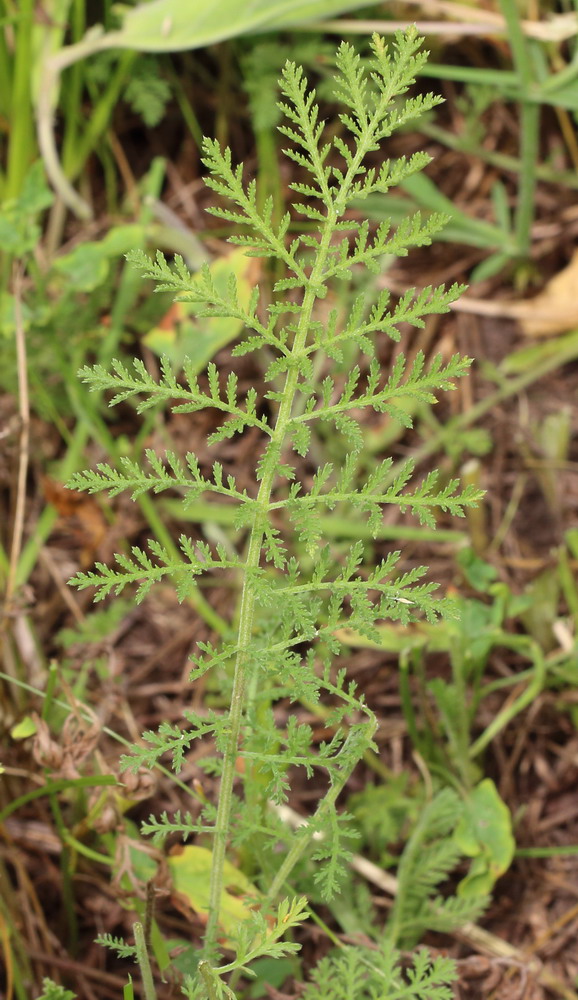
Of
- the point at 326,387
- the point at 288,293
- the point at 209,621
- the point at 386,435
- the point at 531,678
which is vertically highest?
the point at 326,387

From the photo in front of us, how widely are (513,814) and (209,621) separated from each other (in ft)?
2.40

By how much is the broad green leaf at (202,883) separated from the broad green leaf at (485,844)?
0.41 metres

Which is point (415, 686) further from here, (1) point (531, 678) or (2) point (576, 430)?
(2) point (576, 430)

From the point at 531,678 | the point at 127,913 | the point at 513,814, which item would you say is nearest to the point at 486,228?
the point at 531,678

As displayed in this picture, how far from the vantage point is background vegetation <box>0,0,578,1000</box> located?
1683 millimetres

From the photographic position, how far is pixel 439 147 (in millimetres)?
2590

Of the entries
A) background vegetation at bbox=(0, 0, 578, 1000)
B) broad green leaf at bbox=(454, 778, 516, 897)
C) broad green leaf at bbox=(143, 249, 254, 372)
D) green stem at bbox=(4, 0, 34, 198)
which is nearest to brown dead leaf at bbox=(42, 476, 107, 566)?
background vegetation at bbox=(0, 0, 578, 1000)

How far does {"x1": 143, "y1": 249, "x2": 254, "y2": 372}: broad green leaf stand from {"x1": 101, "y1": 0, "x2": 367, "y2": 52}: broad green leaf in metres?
0.48

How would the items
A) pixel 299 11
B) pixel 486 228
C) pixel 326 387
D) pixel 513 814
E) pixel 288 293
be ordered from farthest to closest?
pixel 288 293 < pixel 486 228 < pixel 299 11 < pixel 513 814 < pixel 326 387

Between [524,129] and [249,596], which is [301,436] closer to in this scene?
[249,596]

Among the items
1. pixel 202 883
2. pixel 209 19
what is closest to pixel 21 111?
pixel 209 19

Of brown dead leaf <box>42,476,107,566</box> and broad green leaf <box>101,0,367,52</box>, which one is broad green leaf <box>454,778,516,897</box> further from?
broad green leaf <box>101,0,367,52</box>

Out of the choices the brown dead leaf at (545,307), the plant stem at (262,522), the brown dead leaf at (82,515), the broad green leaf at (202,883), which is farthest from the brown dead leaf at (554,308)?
the broad green leaf at (202,883)

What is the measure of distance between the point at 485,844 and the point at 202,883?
20.2 inches
